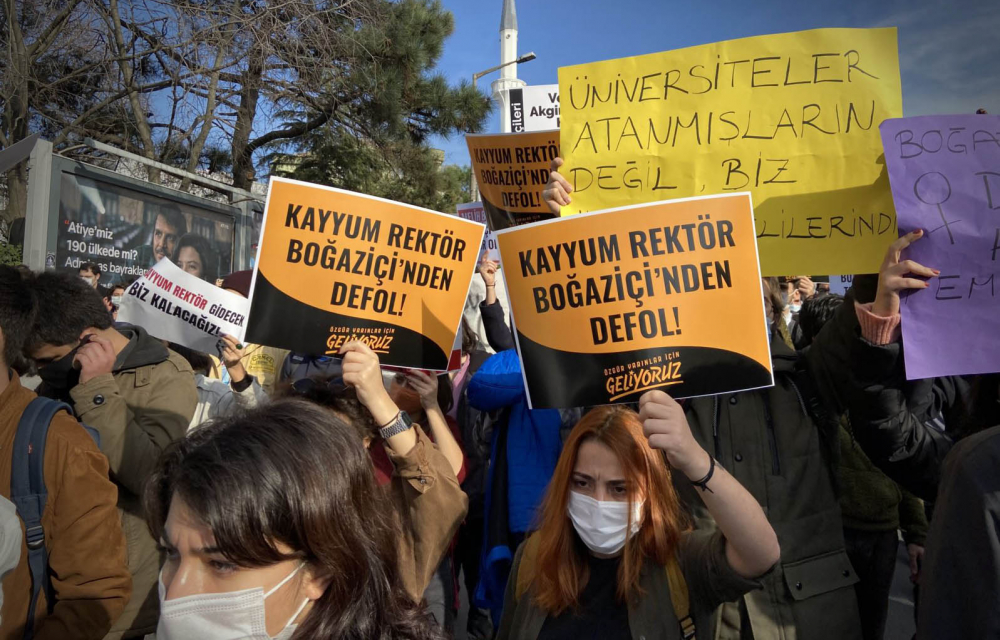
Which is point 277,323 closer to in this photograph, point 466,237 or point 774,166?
point 466,237

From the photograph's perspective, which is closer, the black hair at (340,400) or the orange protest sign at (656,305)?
the orange protest sign at (656,305)

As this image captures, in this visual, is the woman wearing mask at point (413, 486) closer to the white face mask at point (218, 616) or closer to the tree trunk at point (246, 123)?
the white face mask at point (218, 616)

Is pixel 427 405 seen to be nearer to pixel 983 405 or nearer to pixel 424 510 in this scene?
pixel 424 510

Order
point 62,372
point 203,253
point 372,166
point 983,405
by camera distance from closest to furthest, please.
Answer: point 983,405 < point 62,372 < point 203,253 < point 372,166

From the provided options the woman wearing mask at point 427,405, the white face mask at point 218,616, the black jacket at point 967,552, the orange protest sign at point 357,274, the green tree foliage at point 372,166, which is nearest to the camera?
the black jacket at point 967,552

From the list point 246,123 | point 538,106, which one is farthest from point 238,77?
point 538,106

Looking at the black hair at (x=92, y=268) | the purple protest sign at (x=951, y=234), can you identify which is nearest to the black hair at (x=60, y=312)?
the purple protest sign at (x=951, y=234)

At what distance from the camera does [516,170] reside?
3182 millimetres

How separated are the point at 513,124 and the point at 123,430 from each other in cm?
503

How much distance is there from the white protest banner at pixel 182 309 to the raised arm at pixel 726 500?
2162 mm

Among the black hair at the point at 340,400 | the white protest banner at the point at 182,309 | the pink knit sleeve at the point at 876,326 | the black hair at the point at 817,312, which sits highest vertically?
Answer: the white protest banner at the point at 182,309

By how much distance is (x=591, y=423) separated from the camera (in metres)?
2.16

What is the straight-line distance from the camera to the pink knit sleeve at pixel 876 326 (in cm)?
206

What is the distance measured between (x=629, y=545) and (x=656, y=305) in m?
0.69
